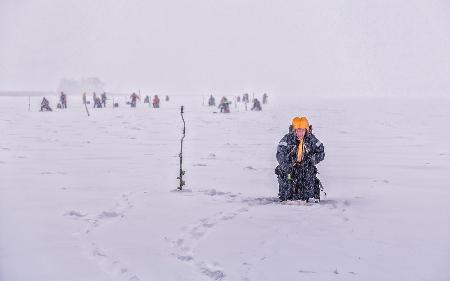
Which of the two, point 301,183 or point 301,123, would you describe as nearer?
point 301,123

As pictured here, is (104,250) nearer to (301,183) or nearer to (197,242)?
Answer: (197,242)

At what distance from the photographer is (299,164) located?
21.1 ft

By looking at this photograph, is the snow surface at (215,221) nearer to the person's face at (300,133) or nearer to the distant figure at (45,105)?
the person's face at (300,133)

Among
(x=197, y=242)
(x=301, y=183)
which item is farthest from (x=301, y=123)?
(x=197, y=242)

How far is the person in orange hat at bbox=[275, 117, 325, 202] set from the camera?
636 centimetres

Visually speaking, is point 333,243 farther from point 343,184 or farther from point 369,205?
point 343,184

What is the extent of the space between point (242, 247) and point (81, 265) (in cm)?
137

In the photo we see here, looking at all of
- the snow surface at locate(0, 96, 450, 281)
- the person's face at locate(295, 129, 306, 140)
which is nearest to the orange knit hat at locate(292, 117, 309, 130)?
the person's face at locate(295, 129, 306, 140)

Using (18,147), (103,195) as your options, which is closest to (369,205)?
(103,195)

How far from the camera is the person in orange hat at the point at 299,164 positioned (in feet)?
20.9

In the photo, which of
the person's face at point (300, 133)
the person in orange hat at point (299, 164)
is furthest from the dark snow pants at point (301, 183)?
the person's face at point (300, 133)

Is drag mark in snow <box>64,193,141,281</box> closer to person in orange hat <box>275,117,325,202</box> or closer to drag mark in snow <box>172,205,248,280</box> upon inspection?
drag mark in snow <box>172,205,248,280</box>

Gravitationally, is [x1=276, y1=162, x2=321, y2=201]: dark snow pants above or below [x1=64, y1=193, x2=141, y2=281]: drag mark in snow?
above

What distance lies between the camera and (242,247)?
14.8 ft
